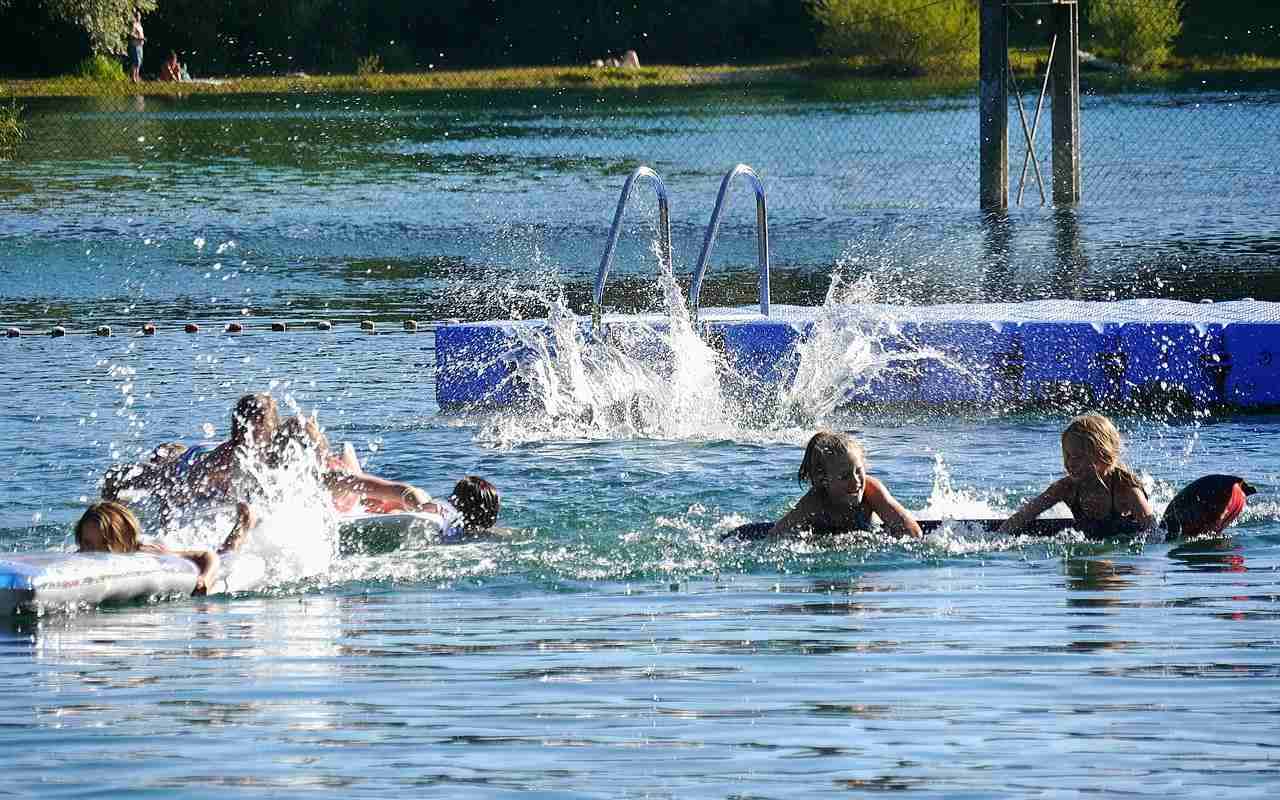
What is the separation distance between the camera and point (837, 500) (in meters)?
9.46

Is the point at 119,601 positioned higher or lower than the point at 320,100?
lower

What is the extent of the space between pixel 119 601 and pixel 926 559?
3.44 meters

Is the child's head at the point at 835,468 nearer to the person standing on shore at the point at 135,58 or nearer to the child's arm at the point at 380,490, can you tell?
the child's arm at the point at 380,490

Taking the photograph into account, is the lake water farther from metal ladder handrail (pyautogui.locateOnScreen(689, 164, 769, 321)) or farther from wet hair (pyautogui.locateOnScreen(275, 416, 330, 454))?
metal ladder handrail (pyautogui.locateOnScreen(689, 164, 769, 321))

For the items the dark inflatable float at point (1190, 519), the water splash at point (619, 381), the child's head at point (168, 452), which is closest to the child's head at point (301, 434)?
the child's head at point (168, 452)

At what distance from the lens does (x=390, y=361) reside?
15.7m

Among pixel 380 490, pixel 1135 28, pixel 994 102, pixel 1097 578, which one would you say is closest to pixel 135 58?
pixel 1135 28

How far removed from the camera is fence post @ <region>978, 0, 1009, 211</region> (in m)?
25.1

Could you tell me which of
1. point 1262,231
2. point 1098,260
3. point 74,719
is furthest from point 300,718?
point 1262,231

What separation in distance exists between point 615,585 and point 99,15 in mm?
33770

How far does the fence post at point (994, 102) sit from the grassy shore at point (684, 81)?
2955 centimetres

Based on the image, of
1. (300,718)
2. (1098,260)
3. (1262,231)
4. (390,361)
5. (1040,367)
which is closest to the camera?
(300,718)

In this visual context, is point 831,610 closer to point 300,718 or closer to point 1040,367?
point 300,718

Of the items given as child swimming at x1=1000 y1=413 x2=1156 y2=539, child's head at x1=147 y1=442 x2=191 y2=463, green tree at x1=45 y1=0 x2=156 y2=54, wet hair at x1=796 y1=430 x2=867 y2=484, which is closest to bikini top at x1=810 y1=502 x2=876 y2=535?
wet hair at x1=796 y1=430 x2=867 y2=484
